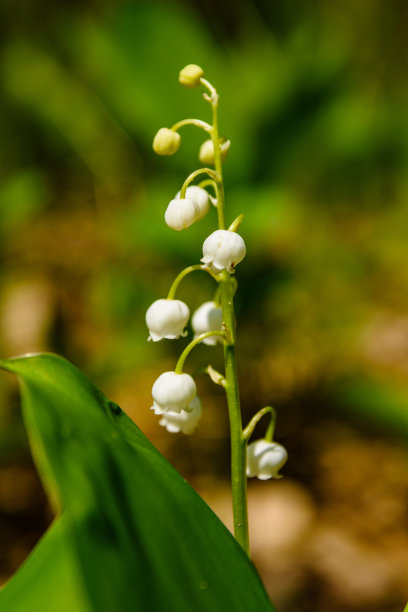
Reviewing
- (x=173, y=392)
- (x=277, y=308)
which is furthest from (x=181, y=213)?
(x=277, y=308)

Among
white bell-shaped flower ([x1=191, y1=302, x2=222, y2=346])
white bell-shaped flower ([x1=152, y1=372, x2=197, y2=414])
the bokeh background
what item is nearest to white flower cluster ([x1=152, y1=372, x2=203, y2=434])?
white bell-shaped flower ([x1=152, y1=372, x2=197, y2=414])

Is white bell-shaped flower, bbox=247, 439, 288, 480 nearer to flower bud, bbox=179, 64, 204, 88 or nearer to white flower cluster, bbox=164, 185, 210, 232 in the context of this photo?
white flower cluster, bbox=164, 185, 210, 232

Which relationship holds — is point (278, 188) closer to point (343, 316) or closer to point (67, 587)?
point (343, 316)

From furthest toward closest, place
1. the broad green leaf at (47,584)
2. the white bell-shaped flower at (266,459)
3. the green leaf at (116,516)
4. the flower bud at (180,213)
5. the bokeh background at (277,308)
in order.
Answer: the bokeh background at (277,308)
the white bell-shaped flower at (266,459)
the flower bud at (180,213)
the broad green leaf at (47,584)
the green leaf at (116,516)

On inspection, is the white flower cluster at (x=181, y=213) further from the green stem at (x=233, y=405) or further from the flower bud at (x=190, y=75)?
the flower bud at (x=190, y=75)

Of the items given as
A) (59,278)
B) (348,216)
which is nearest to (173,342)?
(59,278)

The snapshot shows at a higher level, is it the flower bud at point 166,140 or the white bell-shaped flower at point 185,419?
the flower bud at point 166,140

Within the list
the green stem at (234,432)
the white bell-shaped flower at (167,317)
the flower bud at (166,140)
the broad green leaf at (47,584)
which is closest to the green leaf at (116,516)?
the broad green leaf at (47,584)

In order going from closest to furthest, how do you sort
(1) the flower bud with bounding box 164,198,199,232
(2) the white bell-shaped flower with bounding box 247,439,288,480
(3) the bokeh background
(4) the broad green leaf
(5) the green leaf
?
(5) the green leaf
(4) the broad green leaf
(1) the flower bud with bounding box 164,198,199,232
(2) the white bell-shaped flower with bounding box 247,439,288,480
(3) the bokeh background
